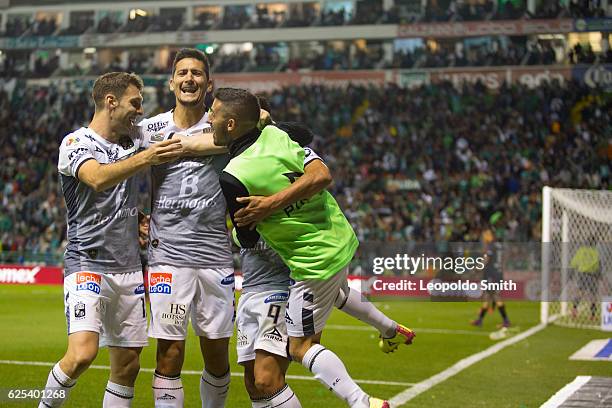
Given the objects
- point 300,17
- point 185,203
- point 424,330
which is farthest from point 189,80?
point 300,17

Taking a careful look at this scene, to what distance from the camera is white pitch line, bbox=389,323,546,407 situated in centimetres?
924

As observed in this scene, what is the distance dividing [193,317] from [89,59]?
127 ft

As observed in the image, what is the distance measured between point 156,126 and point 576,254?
13780mm

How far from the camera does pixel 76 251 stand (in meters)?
6.13

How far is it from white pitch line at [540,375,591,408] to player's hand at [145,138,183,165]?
4.61m

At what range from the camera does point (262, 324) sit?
230 inches

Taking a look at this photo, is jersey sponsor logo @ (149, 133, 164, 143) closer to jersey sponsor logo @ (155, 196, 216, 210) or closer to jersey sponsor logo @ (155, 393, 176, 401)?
jersey sponsor logo @ (155, 196, 216, 210)

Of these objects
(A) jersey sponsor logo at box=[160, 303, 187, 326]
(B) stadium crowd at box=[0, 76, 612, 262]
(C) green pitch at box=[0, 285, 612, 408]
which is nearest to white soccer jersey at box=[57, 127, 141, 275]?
(A) jersey sponsor logo at box=[160, 303, 187, 326]

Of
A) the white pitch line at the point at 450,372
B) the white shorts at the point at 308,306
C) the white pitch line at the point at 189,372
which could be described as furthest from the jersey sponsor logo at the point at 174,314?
the white pitch line at the point at 189,372

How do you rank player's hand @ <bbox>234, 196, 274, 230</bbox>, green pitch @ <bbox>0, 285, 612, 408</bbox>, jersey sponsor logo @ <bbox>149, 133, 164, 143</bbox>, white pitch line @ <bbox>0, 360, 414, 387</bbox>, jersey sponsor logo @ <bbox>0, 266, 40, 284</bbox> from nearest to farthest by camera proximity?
1. player's hand @ <bbox>234, 196, 274, 230</bbox>
2. jersey sponsor logo @ <bbox>149, 133, 164, 143</bbox>
3. green pitch @ <bbox>0, 285, 612, 408</bbox>
4. white pitch line @ <bbox>0, 360, 414, 387</bbox>
5. jersey sponsor logo @ <bbox>0, 266, 40, 284</bbox>

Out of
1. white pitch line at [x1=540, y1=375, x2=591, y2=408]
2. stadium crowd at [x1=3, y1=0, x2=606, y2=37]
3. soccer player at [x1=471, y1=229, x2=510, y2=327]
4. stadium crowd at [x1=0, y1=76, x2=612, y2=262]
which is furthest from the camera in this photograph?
stadium crowd at [x1=3, y1=0, x2=606, y2=37]

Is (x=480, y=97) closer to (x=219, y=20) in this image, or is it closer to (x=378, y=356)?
(x=219, y=20)

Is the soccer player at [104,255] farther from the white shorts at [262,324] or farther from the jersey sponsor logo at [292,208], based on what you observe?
the jersey sponsor logo at [292,208]

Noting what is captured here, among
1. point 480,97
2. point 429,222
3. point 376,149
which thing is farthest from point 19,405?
point 480,97
